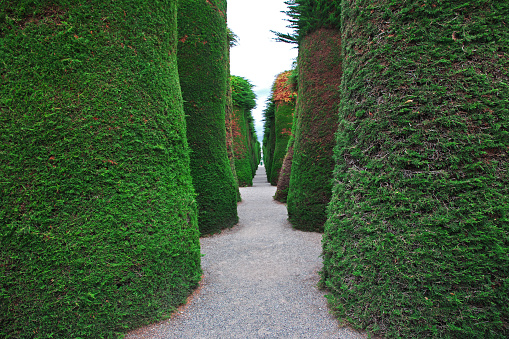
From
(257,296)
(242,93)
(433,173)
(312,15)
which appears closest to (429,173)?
(433,173)

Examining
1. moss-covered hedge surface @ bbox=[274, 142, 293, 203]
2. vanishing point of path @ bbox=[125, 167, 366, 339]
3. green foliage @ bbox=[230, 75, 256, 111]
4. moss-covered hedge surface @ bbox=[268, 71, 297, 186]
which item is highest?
green foliage @ bbox=[230, 75, 256, 111]

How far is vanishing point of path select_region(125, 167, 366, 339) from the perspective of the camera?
254 centimetres

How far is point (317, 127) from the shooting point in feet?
19.7

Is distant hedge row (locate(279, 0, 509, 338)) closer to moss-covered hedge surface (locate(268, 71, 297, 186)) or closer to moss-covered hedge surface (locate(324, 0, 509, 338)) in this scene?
moss-covered hedge surface (locate(324, 0, 509, 338))

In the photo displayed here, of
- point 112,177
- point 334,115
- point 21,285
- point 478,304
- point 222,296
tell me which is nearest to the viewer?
point 478,304

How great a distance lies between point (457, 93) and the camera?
2.13m

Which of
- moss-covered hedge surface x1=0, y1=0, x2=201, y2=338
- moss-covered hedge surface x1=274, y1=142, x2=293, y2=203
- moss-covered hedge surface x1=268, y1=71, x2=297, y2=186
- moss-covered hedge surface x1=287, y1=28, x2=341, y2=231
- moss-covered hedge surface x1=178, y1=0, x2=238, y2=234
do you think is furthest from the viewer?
moss-covered hedge surface x1=268, y1=71, x2=297, y2=186

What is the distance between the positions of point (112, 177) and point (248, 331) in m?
2.12

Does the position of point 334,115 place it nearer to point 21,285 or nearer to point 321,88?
point 321,88

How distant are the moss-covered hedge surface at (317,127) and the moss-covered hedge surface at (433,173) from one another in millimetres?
3257

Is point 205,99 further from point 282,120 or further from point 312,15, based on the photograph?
point 282,120

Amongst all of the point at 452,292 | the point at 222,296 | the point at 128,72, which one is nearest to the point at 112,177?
the point at 128,72

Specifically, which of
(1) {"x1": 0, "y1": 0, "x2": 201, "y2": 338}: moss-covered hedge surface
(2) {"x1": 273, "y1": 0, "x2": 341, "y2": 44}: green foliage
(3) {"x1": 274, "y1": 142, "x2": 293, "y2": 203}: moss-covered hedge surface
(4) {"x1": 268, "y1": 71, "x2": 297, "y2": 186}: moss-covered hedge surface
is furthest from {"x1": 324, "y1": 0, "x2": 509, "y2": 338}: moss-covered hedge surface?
(4) {"x1": 268, "y1": 71, "x2": 297, "y2": 186}: moss-covered hedge surface

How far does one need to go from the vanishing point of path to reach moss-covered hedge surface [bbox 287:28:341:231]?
776 mm
